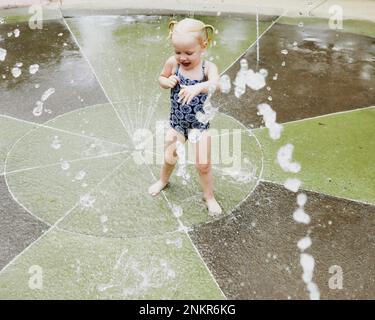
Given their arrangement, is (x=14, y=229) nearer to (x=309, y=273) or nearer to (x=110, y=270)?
(x=110, y=270)

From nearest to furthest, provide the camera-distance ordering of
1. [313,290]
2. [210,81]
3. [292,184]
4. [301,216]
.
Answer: [313,290] → [210,81] → [301,216] → [292,184]

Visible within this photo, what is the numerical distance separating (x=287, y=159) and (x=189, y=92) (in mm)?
1515

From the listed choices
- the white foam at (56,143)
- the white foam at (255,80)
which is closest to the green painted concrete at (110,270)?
the white foam at (56,143)

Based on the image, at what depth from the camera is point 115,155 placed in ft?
13.4

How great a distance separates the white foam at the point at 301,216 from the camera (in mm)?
3336

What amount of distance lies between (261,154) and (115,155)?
1328 millimetres

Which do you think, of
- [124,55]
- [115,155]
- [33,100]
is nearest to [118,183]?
[115,155]

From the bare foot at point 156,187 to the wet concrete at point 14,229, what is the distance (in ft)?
2.77

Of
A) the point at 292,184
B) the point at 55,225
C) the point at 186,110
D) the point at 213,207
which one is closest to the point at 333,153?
the point at 292,184

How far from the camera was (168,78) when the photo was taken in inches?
123

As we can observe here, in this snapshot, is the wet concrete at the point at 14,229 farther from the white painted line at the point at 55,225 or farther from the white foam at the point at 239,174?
the white foam at the point at 239,174

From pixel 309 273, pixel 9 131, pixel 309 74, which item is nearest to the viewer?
pixel 309 273
